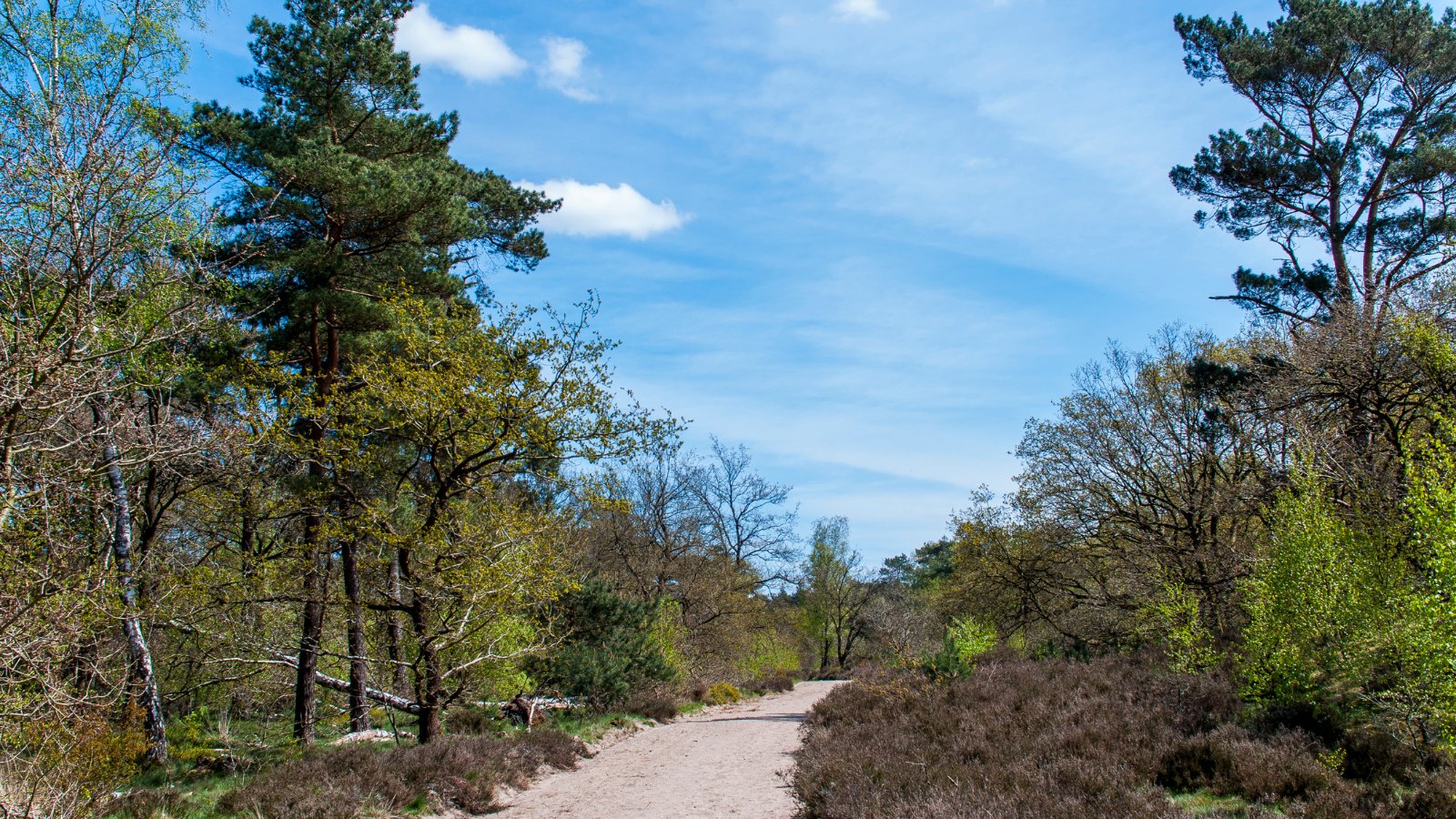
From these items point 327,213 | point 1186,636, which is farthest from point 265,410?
point 1186,636

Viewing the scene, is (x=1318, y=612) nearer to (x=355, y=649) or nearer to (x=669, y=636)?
(x=355, y=649)

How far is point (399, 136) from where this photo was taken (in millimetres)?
13898

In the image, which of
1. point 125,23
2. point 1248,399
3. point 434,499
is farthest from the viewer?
point 1248,399

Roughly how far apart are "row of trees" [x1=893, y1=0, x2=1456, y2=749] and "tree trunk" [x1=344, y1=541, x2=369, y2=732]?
494 inches

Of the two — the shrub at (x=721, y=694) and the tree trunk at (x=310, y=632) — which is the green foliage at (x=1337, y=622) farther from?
the shrub at (x=721, y=694)

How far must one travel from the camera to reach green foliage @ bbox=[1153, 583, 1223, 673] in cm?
1171

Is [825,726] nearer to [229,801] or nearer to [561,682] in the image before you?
[561,682]

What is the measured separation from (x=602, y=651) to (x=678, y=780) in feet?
25.9

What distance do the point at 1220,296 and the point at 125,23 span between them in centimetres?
1963

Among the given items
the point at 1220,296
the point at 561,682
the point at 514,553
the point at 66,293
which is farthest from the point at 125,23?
the point at 1220,296

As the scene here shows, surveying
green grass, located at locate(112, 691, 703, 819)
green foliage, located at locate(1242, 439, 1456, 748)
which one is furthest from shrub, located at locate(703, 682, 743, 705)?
green foliage, located at locate(1242, 439, 1456, 748)

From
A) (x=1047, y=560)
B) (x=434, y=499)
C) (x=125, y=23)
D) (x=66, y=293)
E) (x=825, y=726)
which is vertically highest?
(x=125, y=23)

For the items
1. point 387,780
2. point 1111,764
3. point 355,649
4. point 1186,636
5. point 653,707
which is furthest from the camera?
point 653,707

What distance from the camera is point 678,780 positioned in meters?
11.1
